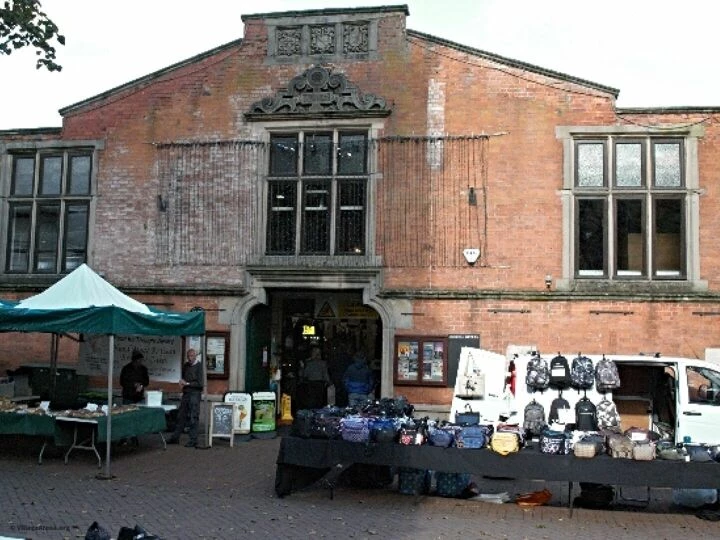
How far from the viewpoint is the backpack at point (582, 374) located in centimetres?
1165

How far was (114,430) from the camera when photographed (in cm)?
1209

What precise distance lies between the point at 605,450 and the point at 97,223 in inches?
453

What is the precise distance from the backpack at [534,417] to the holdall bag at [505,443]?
36.0 inches

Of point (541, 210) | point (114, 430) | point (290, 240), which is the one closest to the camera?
point (114, 430)

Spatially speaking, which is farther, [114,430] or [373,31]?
[373,31]

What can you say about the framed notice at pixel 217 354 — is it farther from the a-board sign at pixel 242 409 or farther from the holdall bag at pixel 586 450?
the holdall bag at pixel 586 450

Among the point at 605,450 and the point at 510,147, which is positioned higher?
the point at 510,147

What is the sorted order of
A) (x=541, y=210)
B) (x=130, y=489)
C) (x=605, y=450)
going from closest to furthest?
(x=605, y=450)
(x=130, y=489)
(x=541, y=210)

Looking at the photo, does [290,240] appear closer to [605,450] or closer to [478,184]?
[478,184]

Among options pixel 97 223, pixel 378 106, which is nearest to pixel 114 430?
pixel 97 223

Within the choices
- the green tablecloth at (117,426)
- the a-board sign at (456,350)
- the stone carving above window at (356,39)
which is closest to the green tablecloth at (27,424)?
the green tablecloth at (117,426)

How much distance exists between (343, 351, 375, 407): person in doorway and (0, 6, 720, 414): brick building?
0.44m

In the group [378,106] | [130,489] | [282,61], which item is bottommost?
[130,489]

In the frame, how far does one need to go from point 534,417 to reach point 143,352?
7964mm
